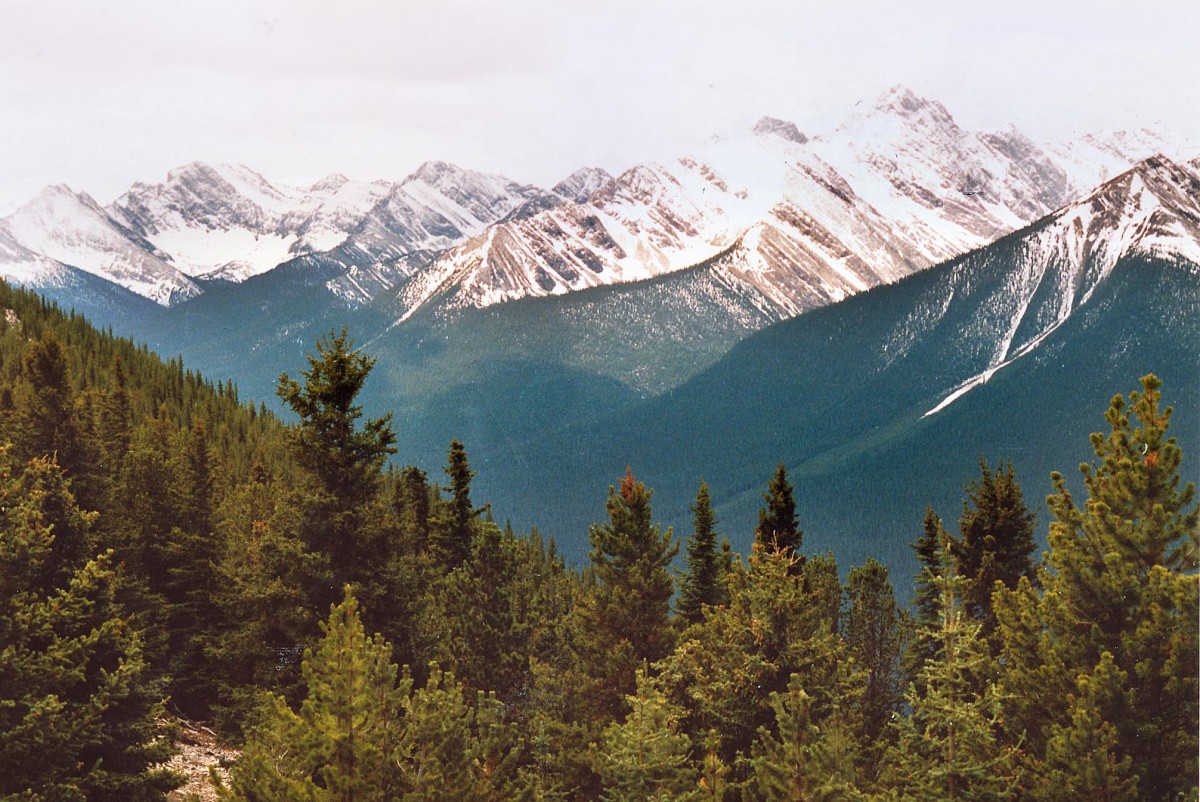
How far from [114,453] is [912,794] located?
33.7m

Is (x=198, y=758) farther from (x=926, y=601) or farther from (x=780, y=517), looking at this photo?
(x=926, y=601)

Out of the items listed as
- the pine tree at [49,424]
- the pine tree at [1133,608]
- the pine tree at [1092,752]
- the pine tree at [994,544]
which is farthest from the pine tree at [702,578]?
the pine tree at [49,424]

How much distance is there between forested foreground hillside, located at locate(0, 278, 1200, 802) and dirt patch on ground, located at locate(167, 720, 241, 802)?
43.3 inches

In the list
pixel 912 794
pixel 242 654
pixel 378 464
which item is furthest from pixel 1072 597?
pixel 242 654

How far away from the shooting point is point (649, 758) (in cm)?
2372

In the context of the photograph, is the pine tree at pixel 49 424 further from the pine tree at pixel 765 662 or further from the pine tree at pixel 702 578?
the pine tree at pixel 702 578

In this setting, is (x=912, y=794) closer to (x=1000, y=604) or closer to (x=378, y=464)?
(x=1000, y=604)

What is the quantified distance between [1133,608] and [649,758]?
11219 millimetres

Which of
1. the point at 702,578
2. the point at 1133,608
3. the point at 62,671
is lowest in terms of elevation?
the point at 62,671

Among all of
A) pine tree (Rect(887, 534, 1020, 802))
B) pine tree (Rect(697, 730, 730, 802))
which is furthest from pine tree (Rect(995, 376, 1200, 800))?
pine tree (Rect(697, 730, 730, 802))

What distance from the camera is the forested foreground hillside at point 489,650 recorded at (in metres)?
22.3

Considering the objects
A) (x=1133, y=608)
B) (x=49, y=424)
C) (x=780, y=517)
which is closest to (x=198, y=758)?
(x=49, y=424)

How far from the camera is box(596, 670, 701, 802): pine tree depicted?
23.4 metres

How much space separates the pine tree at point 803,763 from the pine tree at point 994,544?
22.1m
